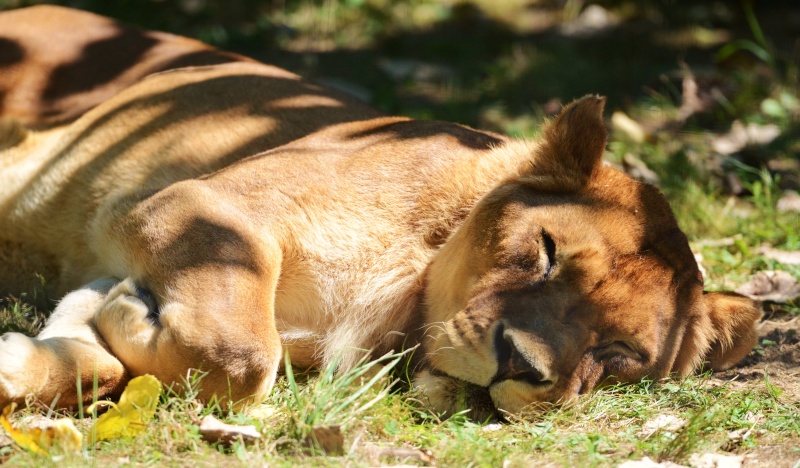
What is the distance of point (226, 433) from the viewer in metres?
2.97

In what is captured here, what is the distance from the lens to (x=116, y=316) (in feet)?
11.2

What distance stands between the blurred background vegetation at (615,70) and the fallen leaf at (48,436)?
11.1ft

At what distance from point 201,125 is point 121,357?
1650 mm

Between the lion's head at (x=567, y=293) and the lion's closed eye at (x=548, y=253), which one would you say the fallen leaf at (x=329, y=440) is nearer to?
the lion's head at (x=567, y=293)

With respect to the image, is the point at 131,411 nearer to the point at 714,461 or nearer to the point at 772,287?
the point at 714,461

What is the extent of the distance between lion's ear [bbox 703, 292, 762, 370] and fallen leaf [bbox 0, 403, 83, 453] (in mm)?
2484

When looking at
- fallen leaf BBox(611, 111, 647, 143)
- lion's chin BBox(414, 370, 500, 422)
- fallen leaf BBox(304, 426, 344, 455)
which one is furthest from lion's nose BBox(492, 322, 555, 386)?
fallen leaf BBox(611, 111, 647, 143)

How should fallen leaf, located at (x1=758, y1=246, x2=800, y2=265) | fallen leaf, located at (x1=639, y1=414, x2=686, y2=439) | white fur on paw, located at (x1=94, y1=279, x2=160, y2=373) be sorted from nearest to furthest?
1. white fur on paw, located at (x1=94, y1=279, x2=160, y2=373)
2. fallen leaf, located at (x1=639, y1=414, x2=686, y2=439)
3. fallen leaf, located at (x1=758, y1=246, x2=800, y2=265)

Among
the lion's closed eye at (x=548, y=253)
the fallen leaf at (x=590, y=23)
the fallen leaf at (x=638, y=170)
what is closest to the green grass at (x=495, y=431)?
the lion's closed eye at (x=548, y=253)

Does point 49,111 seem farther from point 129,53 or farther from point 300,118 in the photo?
point 300,118

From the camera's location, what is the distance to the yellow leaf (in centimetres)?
295

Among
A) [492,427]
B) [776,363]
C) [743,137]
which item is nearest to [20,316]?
[492,427]

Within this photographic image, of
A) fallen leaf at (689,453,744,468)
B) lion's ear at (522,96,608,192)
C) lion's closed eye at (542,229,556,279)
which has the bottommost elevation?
fallen leaf at (689,453,744,468)

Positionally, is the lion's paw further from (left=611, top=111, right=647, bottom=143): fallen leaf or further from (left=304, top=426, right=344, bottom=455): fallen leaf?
(left=611, top=111, right=647, bottom=143): fallen leaf
